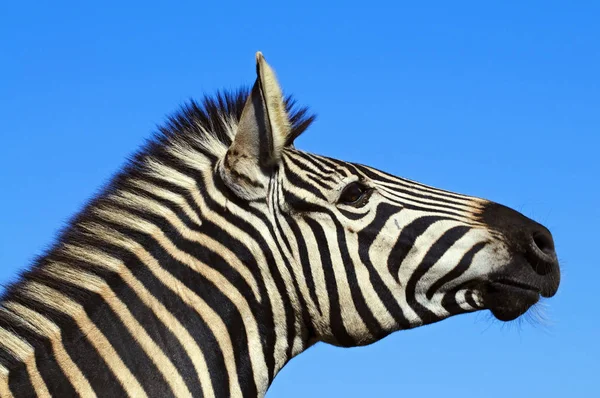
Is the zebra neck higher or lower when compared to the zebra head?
lower

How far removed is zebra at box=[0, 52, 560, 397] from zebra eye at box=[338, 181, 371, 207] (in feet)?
0.04

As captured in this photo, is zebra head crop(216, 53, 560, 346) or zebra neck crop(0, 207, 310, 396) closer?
zebra neck crop(0, 207, 310, 396)

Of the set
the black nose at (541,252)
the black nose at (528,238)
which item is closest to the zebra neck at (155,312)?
the black nose at (528,238)

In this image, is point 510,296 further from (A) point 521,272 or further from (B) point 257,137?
(B) point 257,137

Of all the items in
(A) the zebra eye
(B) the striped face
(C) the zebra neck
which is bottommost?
(C) the zebra neck

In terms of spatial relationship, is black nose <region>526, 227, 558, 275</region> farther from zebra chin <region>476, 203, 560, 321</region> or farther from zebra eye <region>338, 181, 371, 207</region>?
zebra eye <region>338, 181, 371, 207</region>

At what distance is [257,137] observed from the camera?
7.64m

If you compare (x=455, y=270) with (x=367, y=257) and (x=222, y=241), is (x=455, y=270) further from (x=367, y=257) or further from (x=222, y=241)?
(x=222, y=241)

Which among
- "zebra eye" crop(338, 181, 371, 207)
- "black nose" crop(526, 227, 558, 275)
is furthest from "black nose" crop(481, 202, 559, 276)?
"zebra eye" crop(338, 181, 371, 207)

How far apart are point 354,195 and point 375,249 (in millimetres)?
551

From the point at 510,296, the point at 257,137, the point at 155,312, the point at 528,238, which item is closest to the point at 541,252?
the point at 528,238

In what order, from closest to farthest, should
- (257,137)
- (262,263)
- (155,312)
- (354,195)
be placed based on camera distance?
1. (155,312)
2. (262,263)
3. (257,137)
4. (354,195)

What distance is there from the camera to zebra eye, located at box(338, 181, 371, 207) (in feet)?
25.3

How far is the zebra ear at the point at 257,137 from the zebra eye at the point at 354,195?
0.70 meters
